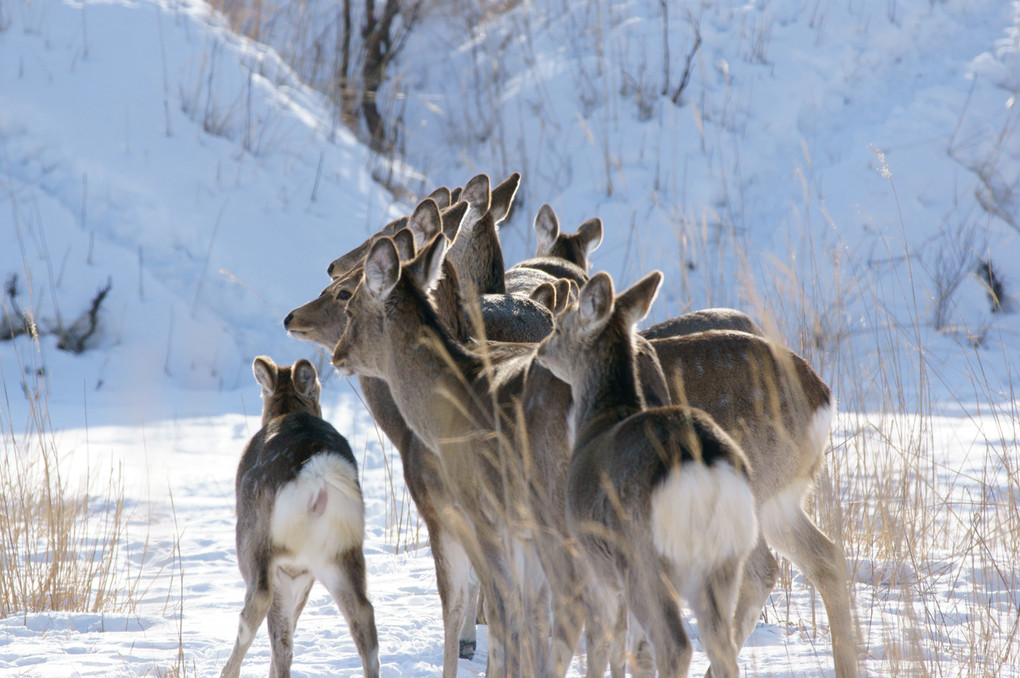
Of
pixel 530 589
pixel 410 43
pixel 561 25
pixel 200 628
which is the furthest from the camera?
pixel 410 43

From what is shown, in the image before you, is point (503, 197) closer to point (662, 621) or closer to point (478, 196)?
point (478, 196)

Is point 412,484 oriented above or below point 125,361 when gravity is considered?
below

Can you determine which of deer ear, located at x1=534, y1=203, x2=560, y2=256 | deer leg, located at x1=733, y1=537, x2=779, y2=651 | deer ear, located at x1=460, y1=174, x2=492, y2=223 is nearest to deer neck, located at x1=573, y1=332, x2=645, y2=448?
deer leg, located at x1=733, y1=537, x2=779, y2=651

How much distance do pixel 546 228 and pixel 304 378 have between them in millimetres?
2720

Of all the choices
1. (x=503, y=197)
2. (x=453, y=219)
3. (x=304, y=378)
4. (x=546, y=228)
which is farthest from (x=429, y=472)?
(x=546, y=228)

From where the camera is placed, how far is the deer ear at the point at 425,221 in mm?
5148

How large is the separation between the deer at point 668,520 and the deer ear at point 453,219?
7.11 ft

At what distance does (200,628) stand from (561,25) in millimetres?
11734

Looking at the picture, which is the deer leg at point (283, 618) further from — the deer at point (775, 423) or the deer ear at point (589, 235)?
the deer ear at point (589, 235)

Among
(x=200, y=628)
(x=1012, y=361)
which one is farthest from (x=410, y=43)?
(x=200, y=628)

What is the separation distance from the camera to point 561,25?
49.0ft

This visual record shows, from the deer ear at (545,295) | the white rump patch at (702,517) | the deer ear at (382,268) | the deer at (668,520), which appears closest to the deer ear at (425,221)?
the deer ear at (545,295)

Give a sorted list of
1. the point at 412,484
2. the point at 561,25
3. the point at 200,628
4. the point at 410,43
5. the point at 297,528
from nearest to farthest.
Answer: the point at 297,528 < the point at 412,484 < the point at 200,628 < the point at 561,25 < the point at 410,43

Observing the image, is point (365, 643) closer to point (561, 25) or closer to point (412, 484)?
point (412, 484)
